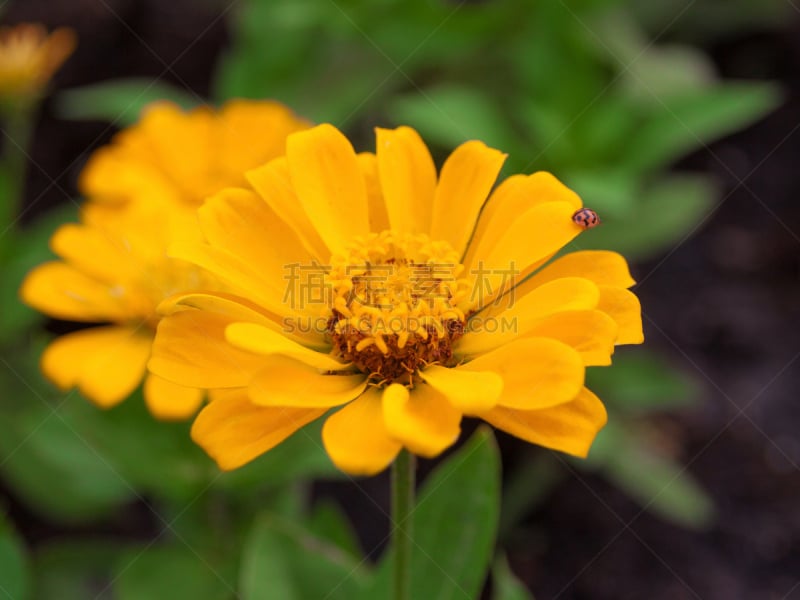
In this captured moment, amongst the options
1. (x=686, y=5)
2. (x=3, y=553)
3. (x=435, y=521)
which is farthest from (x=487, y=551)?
(x=686, y=5)

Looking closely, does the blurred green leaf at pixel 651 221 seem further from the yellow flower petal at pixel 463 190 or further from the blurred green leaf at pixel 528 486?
the yellow flower petal at pixel 463 190

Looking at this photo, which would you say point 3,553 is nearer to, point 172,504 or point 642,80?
point 172,504

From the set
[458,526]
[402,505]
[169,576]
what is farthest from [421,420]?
[169,576]

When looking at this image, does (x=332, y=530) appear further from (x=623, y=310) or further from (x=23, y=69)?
(x=23, y=69)

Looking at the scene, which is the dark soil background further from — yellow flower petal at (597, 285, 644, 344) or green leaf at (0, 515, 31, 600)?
yellow flower petal at (597, 285, 644, 344)

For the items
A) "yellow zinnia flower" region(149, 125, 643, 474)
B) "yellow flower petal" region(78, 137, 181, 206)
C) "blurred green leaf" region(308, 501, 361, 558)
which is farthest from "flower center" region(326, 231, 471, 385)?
"yellow flower petal" region(78, 137, 181, 206)
